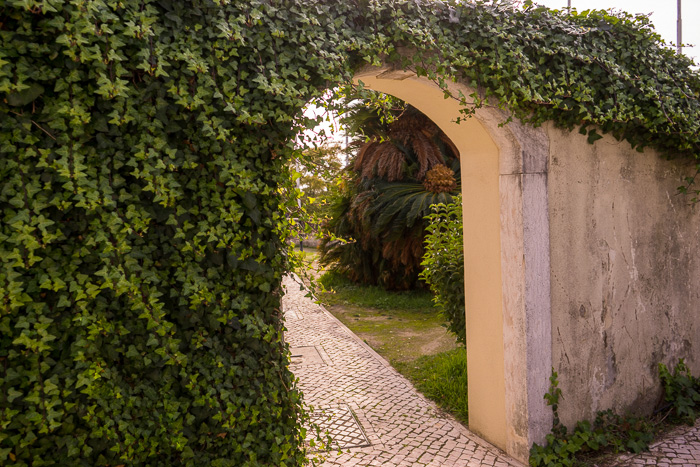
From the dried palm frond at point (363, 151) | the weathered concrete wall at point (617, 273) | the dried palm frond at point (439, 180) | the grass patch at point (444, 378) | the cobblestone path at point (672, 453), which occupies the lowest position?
the cobblestone path at point (672, 453)

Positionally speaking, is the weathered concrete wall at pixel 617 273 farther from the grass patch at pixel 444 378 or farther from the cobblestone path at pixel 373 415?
the grass patch at pixel 444 378

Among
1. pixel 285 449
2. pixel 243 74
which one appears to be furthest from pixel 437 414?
pixel 243 74

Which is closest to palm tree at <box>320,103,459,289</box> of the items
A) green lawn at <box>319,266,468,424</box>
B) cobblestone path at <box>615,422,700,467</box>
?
green lawn at <box>319,266,468,424</box>

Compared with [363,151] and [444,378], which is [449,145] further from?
[444,378]

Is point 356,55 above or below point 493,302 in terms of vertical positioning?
above

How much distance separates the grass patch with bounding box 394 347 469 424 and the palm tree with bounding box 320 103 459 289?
3.75 metres

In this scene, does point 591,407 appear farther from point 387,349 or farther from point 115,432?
point 115,432

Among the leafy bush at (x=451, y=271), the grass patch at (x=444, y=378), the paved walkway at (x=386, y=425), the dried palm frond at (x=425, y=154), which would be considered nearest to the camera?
the paved walkway at (x=386, y=425)

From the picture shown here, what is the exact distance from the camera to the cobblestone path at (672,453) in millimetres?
3812

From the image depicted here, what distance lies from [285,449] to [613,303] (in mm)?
3174

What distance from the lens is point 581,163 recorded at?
4137mm

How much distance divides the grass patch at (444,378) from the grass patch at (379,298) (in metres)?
3.32

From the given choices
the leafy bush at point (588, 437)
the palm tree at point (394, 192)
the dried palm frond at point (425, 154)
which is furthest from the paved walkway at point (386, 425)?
the dried palm frond at point (425, 154)

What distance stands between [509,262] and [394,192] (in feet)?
21.3
